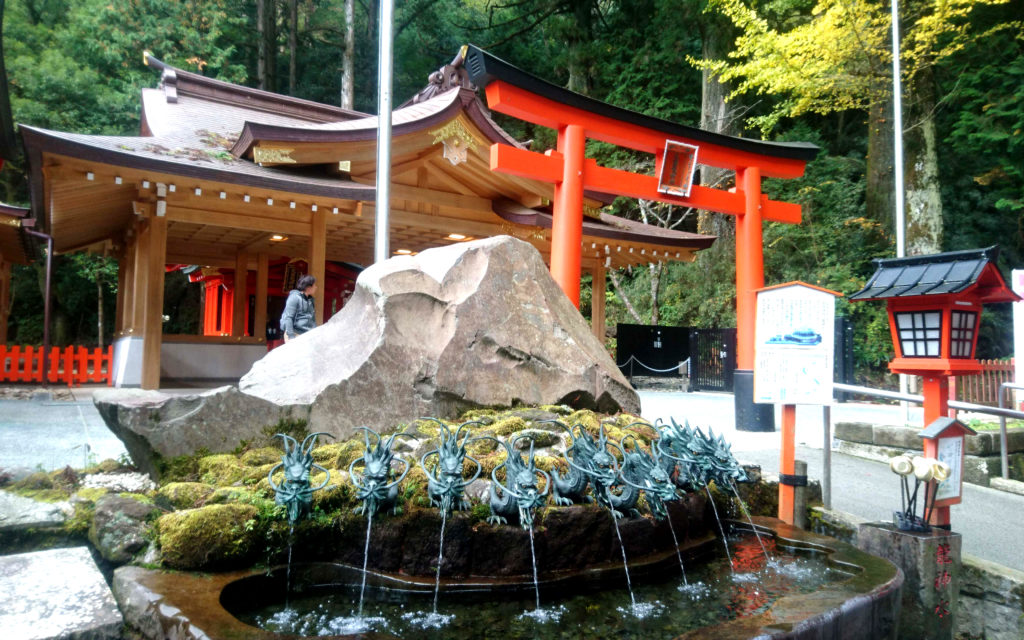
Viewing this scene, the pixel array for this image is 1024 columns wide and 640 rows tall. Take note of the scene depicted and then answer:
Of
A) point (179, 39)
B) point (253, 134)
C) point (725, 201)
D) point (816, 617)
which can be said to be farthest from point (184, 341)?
point (179, 39)

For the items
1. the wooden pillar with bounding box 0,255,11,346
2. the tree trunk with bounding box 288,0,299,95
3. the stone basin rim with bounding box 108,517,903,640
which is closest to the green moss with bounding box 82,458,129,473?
the stone basin rim with bounding box 108,517,903,640

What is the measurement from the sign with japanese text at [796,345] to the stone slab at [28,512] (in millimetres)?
4131

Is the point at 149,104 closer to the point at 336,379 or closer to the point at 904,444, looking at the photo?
the point at 336,379

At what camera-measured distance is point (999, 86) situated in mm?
14992

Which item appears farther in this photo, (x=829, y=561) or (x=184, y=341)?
(x=184, y=341)

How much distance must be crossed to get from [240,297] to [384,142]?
833cm

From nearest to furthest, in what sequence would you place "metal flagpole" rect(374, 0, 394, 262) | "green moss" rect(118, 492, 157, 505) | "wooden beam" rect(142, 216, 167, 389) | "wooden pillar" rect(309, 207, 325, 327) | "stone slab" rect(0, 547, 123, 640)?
"stone slab" rect(0, 547, 123, 640), "green moss" rect(118, 492, 157, 505), "metal flagpole" rect(374, 0, 394, 262), "wooden beam" rect(142, 216, 167, 389), "wooden pillar" rect(309, 207, 325, 327)

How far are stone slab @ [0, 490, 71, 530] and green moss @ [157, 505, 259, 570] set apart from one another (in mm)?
735

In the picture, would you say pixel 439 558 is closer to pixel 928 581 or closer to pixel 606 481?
pixel 606 481

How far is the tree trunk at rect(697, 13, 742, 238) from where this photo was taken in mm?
18094

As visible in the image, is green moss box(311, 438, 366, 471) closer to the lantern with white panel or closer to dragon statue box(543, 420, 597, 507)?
dragon statue box(543, 420, 597, 507)

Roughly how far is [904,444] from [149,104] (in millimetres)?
14535

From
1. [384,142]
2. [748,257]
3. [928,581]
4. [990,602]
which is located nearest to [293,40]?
[384,142]

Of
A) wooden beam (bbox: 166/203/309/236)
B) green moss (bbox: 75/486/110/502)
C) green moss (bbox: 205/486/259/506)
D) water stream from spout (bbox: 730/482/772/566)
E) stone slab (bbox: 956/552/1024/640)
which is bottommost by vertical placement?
stone slab (bbox: 956/552/1024/640)
